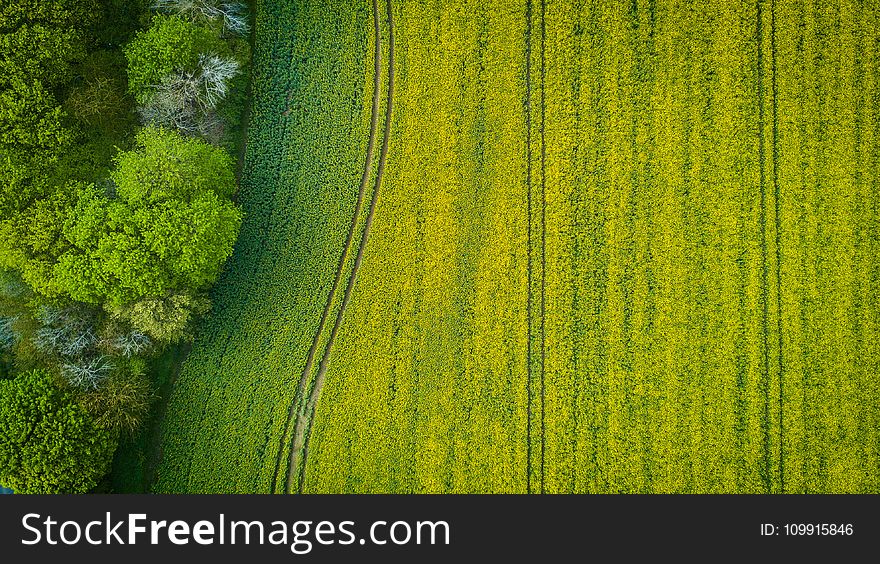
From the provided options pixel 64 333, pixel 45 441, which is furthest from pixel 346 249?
pixel 45 441

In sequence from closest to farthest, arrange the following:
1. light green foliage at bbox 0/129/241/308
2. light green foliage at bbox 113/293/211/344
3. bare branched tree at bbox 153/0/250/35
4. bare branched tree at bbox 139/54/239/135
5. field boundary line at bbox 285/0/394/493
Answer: light green foliage at bbox 0/129/241/308, light green foliage at bbox 113/293/211/344, bare branched tree at bbox 139/54/239/135, bare branched tree at bbox 153/0/250/35, field boundary line at bbox 285/0/394/493

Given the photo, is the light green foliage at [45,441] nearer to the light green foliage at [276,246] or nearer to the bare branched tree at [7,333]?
the bare branched tree at [7,333]

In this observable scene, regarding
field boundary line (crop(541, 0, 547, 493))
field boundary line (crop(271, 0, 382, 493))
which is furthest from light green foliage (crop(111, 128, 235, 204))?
field boundary line (crop(541, 0, 547, 493))

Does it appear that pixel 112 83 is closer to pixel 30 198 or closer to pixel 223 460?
pixel 30 198

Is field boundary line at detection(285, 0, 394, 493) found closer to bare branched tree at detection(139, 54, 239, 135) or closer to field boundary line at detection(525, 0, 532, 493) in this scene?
field boundary line at detection(525, 0, 532, 493)

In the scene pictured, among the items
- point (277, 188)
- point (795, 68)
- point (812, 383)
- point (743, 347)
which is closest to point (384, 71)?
point (277, 188)
